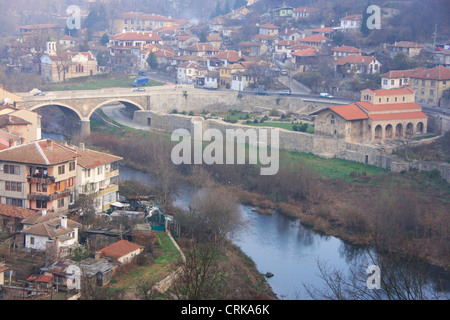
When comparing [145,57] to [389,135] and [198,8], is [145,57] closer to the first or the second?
[389,135]

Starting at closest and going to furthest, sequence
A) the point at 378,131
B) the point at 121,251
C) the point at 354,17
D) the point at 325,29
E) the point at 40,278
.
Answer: the point at 40,278, the point at 121,251, the point at 378,131, the point at 354,17, the point at 325,29

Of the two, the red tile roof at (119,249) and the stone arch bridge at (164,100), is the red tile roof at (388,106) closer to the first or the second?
the stone arch bridge at (164,100)

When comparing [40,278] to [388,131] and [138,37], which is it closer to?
[388,131]

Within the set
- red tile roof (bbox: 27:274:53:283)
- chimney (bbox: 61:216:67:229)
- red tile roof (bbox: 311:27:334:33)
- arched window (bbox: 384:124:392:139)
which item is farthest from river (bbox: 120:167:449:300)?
red tile roof (bbox: 311:27:334:33)

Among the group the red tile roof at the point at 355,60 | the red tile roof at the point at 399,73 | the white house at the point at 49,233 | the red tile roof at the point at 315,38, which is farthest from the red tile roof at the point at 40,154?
the red tile roof at the point at 315,38

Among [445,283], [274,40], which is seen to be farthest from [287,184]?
[274,40]

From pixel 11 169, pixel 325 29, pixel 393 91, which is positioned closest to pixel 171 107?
pixel 393 91

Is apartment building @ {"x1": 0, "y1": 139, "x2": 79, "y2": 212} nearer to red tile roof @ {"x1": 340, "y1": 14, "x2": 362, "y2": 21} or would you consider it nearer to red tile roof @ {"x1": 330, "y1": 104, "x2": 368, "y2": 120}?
red tile roof @ {"x1": 330, "y1": 104, "x2": 368, "y2": 120}
